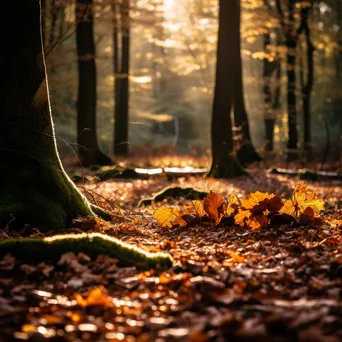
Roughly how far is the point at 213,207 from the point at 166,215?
1.99ft

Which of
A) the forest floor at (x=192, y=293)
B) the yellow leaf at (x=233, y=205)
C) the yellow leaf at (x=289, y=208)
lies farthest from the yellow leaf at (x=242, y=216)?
the yellow leaf at (x=289, y=208)

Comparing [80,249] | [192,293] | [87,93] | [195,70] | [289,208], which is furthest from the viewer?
[195,70]

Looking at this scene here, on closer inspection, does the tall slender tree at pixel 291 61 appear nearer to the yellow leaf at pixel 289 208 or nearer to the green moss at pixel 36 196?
the yellow leaf at pixel 289 208

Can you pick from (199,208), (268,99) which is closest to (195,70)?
(268,99)

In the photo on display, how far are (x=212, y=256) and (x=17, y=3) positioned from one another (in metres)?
3.67

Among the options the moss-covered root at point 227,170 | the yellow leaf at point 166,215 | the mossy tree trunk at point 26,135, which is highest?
the mossy tree trunk at point 26,135

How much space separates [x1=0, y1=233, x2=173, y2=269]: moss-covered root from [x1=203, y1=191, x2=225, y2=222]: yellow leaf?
82.5 inches

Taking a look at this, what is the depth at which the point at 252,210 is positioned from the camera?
630cm

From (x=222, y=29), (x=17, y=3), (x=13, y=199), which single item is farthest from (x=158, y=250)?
(x=222, y=29)

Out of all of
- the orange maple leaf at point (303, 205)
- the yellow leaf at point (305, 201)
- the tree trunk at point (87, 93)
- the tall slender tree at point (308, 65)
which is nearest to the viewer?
the orange maple leaf at point (303, 205)

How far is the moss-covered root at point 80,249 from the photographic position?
4.41 meters

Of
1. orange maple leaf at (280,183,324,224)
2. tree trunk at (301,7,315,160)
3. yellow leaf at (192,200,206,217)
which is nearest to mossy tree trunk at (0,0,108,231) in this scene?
yellow leaf at (192,200,206,217)

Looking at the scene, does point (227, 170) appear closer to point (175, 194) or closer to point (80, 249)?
point (175, 194)

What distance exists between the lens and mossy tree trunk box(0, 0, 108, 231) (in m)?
5.90
